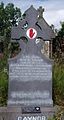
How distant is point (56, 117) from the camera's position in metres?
8.32

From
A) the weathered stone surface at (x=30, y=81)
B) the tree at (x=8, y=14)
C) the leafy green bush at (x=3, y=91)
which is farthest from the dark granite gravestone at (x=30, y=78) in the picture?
the tree at (x=8, y=14)

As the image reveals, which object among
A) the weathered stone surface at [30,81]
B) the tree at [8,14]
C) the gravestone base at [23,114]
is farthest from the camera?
the tree at [8,14]

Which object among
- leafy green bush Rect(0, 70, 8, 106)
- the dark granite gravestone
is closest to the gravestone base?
the dark granite gravestone

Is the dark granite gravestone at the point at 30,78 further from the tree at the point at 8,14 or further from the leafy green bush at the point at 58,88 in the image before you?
the tree at the point at 8,14

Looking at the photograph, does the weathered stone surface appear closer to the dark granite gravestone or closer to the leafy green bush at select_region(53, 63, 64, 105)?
the dark granite gravestone

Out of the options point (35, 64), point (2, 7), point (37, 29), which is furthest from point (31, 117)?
point (2, 7)

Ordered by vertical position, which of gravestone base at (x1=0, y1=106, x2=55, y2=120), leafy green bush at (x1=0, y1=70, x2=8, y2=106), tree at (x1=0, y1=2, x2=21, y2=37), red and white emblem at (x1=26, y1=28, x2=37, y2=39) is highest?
tree at (x1=0, y1=2, x2=21, y2=37)

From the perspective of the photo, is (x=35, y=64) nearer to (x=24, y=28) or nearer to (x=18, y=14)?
(x=24, y=28)

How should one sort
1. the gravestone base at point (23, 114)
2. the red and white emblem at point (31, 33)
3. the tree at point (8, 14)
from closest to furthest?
the gravestone base at point (23, 114)
the red and white emblem at point (31, 33)
the tree at point (8, 14)

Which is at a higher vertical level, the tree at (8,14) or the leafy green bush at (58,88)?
the tree at (8,14)

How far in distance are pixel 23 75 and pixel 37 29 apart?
93 centimetres

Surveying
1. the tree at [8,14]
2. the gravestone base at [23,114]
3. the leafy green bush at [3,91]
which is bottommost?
the gravestone base at [23,114]

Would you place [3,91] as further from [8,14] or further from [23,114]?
[8,14]

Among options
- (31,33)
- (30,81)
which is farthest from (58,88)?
(31,33)
